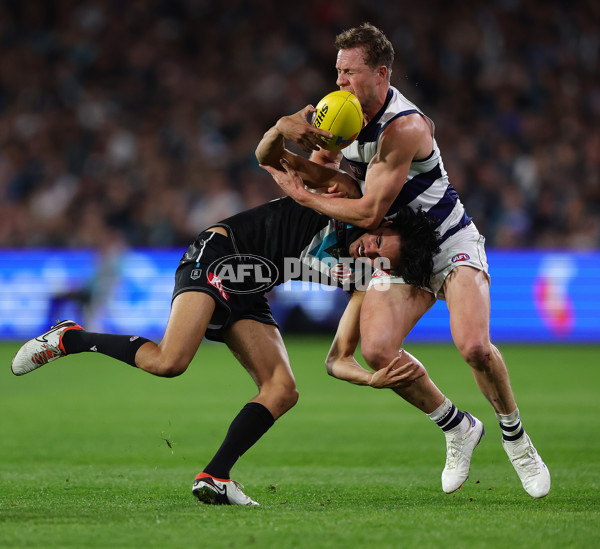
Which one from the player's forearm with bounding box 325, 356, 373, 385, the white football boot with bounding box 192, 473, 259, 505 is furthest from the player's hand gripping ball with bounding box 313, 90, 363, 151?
the white football boot with bounding box 192, 473, 259, 505

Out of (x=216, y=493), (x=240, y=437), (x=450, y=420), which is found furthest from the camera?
(x=450, y=420)

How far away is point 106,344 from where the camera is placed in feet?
17.7

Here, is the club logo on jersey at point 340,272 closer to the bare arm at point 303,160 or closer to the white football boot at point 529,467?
the bare arm at point 303,160

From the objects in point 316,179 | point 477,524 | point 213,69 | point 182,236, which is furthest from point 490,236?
point 477,524

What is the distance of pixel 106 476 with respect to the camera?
19.7ft

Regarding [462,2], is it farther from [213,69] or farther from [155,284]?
[155,284]

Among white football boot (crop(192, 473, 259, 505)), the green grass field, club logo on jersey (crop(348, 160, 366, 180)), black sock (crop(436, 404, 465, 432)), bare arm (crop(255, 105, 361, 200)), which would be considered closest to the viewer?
the green grass field

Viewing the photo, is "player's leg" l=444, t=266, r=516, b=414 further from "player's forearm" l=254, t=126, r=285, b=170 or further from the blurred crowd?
the blurred crowd

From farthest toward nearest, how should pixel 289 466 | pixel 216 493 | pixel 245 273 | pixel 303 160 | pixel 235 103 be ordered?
pixel 235 103, pixel 289 466, pixel 303 160, pixel 245 273, pixel 216 493

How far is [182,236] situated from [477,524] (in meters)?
12.3

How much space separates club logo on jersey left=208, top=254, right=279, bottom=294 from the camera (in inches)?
213

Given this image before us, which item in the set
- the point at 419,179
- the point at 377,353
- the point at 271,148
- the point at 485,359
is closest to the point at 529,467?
the point at 485,359

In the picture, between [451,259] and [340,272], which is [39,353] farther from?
[451,259]

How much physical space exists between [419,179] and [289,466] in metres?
2.31
